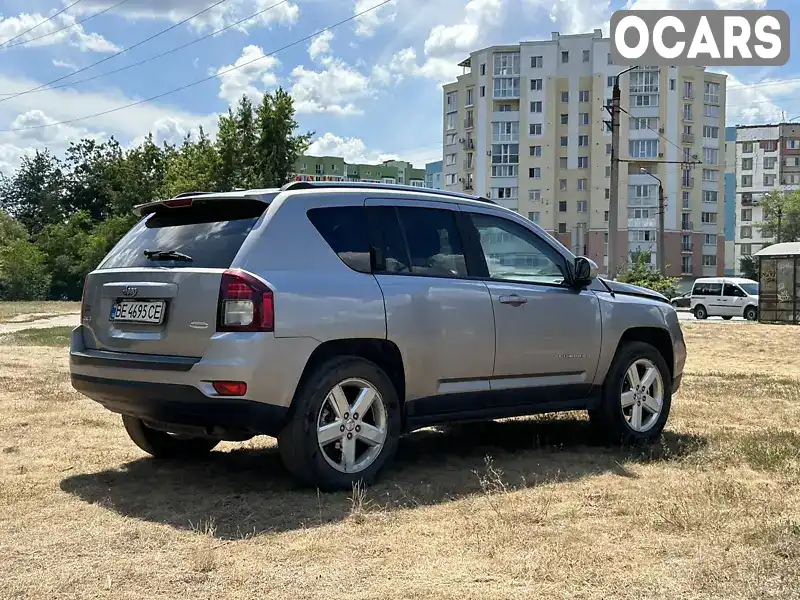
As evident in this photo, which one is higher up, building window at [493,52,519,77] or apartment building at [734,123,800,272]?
building window at [493,52,519,77]

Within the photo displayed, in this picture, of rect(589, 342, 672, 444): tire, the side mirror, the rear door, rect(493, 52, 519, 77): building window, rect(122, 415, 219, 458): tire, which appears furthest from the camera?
rect(493, 52, 519, 77): building window

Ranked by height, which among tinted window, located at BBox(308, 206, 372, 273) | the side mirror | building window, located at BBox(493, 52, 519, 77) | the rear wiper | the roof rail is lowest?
the side mirror

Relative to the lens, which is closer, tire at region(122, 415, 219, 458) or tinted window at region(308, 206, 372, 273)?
tinted window at region(308, 206, 372, 273)

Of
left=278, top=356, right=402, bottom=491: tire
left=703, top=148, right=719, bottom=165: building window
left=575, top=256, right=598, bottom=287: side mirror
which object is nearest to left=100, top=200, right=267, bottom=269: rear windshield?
left=278, top=356, right=402, bottom=491: tire

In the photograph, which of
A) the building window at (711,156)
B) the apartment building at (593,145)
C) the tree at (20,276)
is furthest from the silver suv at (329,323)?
the building window at (711,156)

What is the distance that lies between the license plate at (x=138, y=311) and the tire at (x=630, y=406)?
348 cm

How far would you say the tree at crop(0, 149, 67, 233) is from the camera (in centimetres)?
8750

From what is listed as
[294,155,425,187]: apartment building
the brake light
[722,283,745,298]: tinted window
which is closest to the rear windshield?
the brake light

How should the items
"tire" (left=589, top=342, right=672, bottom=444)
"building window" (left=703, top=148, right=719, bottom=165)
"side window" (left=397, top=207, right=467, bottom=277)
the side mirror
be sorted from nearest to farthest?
"side window" (left=397, top=207, right=467, bottom=277), the side mirror, "tire" (left=589, top=342, right=672, bottom=444), "building window" (left=703, top=148, right=719, bottom=165)

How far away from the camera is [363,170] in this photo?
138 metres

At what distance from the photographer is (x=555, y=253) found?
22.4 feet

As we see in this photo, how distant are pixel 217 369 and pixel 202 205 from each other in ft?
3.86

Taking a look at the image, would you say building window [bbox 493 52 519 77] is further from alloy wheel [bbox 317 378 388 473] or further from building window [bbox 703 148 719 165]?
alloy wheel [bbox 317 378 388 473]

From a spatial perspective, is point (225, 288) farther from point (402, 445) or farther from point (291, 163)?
point (291, 163)
